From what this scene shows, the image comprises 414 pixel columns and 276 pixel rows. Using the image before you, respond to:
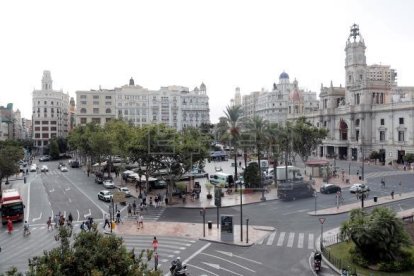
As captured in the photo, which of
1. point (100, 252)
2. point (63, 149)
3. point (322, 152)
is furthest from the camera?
point (63, 149)

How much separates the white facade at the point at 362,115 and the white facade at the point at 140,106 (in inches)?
1956

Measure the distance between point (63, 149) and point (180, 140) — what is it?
94.0 meters

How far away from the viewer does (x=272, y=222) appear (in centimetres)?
3947

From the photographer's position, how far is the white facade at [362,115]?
89.9 meters

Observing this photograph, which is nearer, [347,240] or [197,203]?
[347,240]

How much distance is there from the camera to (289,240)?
1302 inches

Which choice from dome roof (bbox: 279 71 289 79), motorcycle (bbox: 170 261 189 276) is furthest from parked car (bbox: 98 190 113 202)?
dome roof (bbox: 279 71 289 79)

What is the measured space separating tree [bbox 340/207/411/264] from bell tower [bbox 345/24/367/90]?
87318 millimetres

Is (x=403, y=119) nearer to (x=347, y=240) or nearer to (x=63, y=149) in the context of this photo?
(x=347, y=240)

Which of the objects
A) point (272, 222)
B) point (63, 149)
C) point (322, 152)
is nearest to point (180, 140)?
point (272, 222)

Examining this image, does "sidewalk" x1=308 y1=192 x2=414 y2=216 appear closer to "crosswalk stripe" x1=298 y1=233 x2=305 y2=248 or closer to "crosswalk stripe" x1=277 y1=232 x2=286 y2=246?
"crosswalk stripe" x1=298 y1=233 x2=305 y2=248

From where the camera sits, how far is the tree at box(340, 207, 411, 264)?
25.8m

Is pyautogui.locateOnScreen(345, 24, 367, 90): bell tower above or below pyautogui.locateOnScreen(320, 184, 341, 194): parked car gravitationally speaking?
above

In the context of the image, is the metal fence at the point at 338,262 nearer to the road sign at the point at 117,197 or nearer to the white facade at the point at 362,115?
the road sign at the point at 117,197
